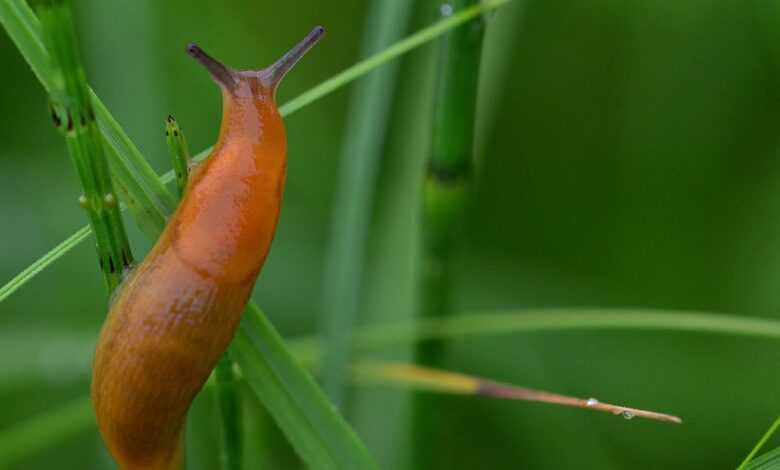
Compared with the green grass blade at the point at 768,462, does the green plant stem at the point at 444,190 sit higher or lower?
higher

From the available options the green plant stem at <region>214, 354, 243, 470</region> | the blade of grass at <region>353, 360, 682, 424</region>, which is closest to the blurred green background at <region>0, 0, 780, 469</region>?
the blade of grass at <region>353, 360, 682, 424</region>

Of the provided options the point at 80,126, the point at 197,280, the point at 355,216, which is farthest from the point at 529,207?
the point at 80,126

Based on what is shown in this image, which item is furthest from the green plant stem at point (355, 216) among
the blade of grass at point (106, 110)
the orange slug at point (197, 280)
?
the orange slug at point (197, 280)

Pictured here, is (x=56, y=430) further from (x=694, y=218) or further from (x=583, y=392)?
(x=694, y=218)

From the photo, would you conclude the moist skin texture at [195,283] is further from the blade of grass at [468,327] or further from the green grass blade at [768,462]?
the green grass blade at [768,462]

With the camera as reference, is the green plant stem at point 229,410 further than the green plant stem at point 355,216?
No

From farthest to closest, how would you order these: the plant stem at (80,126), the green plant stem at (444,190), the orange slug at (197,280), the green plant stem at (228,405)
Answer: the green plant stem at (444,190) < the green plant stem at (228,405) < the orange slug at (197,280) < the plant stem at (80,126)

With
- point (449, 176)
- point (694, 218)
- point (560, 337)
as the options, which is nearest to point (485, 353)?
point (560, 337)
